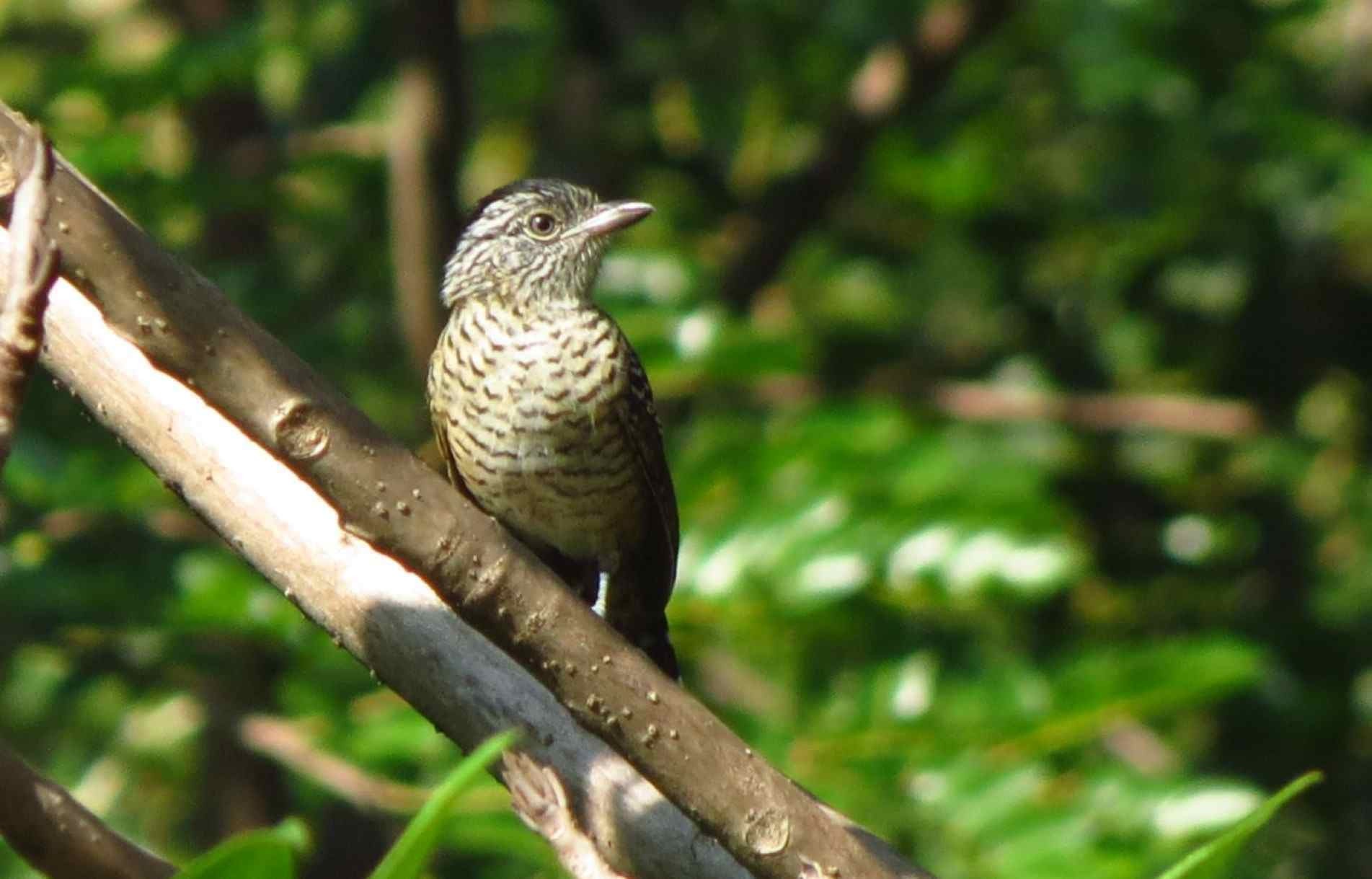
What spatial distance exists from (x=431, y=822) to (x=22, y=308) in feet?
2.07

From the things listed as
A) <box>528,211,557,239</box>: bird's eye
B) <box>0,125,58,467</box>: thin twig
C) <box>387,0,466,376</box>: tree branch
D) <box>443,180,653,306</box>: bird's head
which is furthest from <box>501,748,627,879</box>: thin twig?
<box>387,0,466,376</box>: tree branch

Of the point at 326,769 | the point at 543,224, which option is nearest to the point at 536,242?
the point at 543,224

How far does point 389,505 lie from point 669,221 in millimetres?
4128

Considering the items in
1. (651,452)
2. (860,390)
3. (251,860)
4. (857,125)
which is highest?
(857,125)

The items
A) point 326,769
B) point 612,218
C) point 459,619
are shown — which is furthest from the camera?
point 612,218

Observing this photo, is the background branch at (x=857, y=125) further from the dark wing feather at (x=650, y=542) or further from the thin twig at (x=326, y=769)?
the thin twig at (x=326, y=769)

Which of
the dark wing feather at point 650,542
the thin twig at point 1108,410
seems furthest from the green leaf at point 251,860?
the thin twig at point 1108,410

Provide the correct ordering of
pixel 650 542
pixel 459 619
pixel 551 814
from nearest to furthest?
1. pixel 551 814
2. pixel 459 619
3. pixel 650 542

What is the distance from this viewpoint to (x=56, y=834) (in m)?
2.12

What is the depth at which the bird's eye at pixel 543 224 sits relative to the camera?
4.91 metres

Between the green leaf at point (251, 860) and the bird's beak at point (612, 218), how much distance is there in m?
3.19

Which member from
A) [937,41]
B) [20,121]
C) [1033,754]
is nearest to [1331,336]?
[937,41]

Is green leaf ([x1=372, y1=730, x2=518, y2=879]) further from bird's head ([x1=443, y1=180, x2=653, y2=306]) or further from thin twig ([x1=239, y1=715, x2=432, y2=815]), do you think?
bird's head ([x1=443, y1=180, x2=653, y2=306])

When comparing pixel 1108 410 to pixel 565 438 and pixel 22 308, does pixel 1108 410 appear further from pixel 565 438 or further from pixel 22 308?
pixel 22 308
